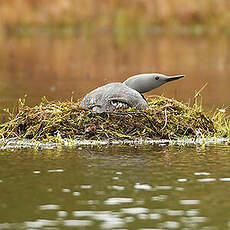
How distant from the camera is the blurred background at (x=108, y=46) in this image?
18.7 meters

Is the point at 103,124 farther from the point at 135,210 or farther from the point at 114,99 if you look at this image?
the point at 135,210

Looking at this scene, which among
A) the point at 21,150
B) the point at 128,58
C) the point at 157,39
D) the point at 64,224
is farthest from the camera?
the point at 157,39

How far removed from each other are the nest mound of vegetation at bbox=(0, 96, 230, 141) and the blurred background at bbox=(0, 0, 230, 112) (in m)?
4.08

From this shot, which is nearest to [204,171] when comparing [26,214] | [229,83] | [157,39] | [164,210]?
[164,210]

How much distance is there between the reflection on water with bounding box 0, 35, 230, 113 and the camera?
17.5 m

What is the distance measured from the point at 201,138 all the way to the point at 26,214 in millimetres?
3791

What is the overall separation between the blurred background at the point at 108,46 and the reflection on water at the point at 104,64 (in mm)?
18

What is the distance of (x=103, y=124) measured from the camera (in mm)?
9523

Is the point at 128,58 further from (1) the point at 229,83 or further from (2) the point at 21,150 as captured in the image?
(2) the point at 21,150

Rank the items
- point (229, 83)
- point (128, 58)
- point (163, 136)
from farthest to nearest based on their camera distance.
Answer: point (128, 58) < point (229, 83) < point (163, 136)

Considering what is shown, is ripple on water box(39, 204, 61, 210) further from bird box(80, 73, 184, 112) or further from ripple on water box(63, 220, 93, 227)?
bird box(80, 73, 184, 112)

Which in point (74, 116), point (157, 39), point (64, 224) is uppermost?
point (157, 39)

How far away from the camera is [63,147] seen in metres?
9.13

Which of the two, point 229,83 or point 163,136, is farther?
point 229,83
